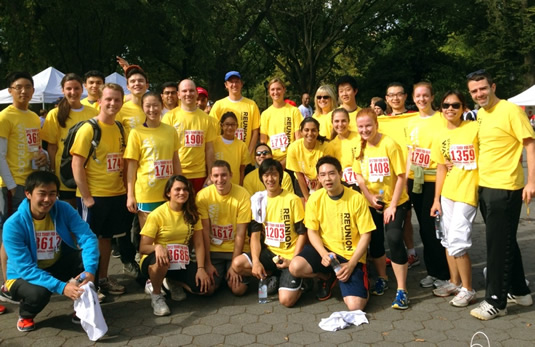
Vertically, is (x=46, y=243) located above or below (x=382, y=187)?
below

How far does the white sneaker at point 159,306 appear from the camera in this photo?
4186 mm

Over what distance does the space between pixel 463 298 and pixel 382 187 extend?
1.20 metres

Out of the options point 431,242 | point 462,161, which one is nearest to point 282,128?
point 431,242

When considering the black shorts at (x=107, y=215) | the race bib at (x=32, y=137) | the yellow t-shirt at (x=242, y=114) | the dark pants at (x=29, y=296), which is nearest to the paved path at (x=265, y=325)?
the dark pants at (x=29, y=296)

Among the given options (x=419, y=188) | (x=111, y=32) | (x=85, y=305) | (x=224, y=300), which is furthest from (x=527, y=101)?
(x=111, y=32)

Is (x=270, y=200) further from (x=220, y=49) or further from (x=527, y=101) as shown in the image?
(x=220, y=49)

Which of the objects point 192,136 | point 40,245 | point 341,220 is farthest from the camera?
point 192,136

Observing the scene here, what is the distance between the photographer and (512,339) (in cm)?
358

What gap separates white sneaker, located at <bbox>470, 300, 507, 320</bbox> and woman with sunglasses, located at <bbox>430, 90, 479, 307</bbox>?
9.1 inches

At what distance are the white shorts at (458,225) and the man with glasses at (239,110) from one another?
2609 millimetres

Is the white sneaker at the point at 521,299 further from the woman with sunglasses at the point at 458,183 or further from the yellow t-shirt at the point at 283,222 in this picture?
the yellow t-shirt at the point at 283,222

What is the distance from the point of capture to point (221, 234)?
4.79 metres

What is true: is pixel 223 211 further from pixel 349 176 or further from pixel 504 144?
pixel 504 144

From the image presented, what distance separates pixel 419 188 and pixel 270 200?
5.08ft
